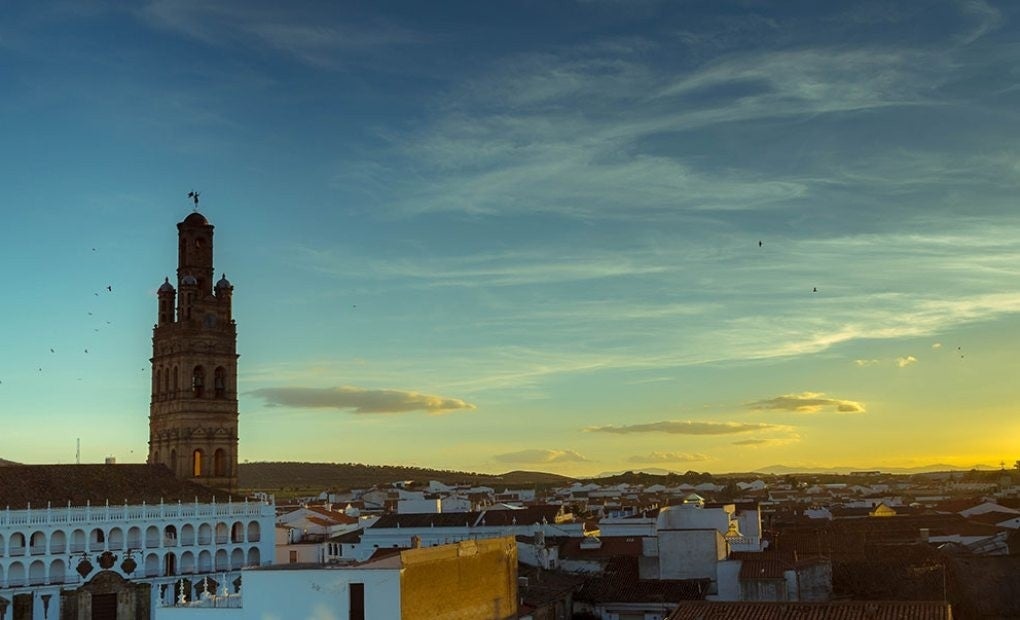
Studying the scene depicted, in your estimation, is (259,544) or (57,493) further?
(259,544)

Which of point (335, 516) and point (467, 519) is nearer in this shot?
point (467, 519)

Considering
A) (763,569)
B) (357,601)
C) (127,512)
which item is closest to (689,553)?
(763,569)

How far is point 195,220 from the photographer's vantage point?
71.2 m

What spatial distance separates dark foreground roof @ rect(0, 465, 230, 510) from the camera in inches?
2219

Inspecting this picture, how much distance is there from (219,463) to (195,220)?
15.9 metres

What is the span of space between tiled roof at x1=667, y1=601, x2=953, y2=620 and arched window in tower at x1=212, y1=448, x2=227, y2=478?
43.8 meters

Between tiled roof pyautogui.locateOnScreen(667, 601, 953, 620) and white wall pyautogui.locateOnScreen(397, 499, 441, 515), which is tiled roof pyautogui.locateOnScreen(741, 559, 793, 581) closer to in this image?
tiled roof pyautogui.locateOnScreen(667, 601, 953, 620)

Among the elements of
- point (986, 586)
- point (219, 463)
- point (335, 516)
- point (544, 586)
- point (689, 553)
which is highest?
point (219, 463)

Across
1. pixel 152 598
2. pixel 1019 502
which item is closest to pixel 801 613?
pixel 152 598

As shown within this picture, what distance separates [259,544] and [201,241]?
20630mm

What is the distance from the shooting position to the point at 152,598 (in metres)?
56.6

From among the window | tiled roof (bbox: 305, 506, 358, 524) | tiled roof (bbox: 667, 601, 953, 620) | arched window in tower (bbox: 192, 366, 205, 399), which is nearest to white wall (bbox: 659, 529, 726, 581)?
tiled roof (bbox: 667, 601, 953, 620)

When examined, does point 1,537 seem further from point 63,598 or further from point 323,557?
point 323,557

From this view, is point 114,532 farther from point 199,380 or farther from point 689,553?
point 689,553
